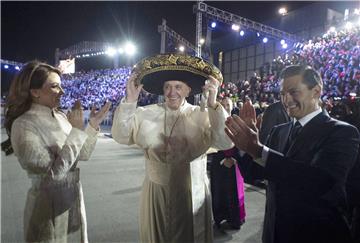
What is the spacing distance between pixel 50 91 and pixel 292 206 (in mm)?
1851

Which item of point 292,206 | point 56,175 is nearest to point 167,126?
point 56,175

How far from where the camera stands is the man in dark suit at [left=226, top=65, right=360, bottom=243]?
1662 mm

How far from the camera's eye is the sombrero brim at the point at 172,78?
103 inches

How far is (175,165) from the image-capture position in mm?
2443

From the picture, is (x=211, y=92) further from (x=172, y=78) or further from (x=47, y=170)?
(x=47, y=170)

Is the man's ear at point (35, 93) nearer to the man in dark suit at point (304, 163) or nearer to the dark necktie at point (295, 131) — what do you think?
the man in dark suit at point (304, 163)

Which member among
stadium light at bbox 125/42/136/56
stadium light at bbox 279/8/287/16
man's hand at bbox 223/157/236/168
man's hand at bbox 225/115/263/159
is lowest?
man's hand at bbox 223/157/236/168

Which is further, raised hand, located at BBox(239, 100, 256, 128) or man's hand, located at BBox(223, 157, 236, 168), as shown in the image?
man's hand, located at BBox(223, 157, 236, 168)

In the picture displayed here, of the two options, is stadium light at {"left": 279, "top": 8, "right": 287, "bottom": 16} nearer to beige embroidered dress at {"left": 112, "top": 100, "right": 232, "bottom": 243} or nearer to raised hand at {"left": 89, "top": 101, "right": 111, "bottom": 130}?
beige embroidered dress at {"left": 112, "top": 100, "right": 232, "bottom": 243}

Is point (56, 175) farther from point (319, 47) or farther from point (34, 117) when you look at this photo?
point (319, 47)

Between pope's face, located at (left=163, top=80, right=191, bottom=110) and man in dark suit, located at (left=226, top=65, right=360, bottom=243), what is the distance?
0.89 m

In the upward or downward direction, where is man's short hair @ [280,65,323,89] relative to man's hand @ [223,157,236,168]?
upward

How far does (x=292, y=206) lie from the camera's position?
73.9 inches

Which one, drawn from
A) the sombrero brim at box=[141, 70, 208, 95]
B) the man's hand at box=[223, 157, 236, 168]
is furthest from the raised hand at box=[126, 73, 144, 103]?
the man's hand at box=[223, 157, 236, 168]
